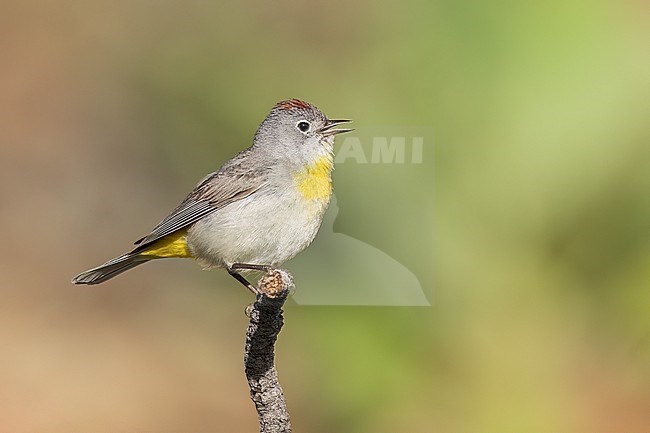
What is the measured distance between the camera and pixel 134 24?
688 cm

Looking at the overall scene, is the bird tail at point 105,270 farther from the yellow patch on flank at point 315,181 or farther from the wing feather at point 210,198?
the yellow patch on flank at point 315,181

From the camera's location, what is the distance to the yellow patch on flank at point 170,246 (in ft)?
11.6

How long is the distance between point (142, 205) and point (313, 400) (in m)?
2.23

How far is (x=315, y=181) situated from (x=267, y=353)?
2.75ft

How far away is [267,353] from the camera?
2680 millimetres

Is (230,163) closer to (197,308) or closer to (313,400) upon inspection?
(313,400)

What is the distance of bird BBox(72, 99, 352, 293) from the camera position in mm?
3289

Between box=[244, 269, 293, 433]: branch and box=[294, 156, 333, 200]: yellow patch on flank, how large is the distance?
0.71 metres

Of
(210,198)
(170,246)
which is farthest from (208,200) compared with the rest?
(170,246)

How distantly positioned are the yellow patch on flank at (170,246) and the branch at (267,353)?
923 mm

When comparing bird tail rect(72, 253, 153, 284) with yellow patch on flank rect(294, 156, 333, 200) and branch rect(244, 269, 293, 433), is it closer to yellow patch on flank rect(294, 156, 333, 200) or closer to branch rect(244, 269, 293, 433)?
yellow patch on flank rect(294, 156, 333, 200)

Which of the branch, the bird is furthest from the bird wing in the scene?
the branch

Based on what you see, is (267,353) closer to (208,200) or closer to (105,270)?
(208,200)

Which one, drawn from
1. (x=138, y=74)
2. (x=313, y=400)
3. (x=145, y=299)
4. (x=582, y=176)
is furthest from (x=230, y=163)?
(x=138, y=74)
